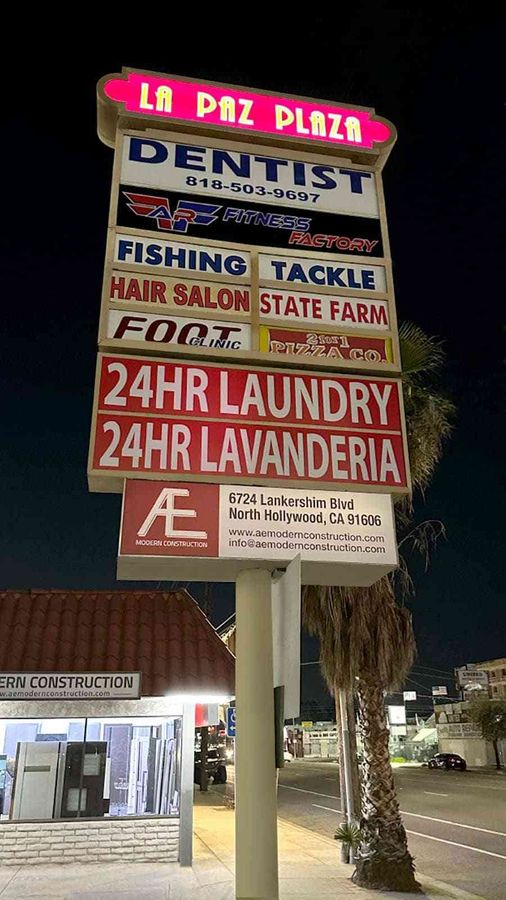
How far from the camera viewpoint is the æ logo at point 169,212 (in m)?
6.51

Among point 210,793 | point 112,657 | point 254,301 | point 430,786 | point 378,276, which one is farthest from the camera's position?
point 430,786

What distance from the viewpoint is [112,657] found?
1357cm

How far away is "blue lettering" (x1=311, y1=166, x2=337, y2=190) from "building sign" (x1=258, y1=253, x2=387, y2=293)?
3.36 ft

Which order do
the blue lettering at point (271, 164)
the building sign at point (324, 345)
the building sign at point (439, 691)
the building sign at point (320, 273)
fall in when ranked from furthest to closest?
the building sign at point (439, 691)
the blue lettering at point (271, 164)
the building sign at point (320, 273)
the building sign at point (324, 345)

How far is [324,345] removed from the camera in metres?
6.16

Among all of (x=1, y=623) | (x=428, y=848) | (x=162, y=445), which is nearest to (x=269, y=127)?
(x=162, y=445)

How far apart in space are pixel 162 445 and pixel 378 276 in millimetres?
2765

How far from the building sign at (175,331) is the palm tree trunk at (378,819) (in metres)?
8.45

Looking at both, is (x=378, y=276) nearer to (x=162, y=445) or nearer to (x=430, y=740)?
(x=162, y=445)

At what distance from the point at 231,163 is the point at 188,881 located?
11.0 meters

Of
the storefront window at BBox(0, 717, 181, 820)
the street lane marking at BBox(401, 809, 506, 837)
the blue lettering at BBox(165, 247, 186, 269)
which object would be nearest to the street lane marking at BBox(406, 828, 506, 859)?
the street lane marking at BBox(401, 809, 506, 837)

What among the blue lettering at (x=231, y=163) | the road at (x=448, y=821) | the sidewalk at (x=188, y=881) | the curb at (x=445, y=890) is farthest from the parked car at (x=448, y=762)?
the blue lettering at (x=231, y=163)

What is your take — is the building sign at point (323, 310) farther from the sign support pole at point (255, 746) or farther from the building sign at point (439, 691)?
the building sign at point (439, 691)

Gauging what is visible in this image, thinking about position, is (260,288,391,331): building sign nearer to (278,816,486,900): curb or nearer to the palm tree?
the palm tree
